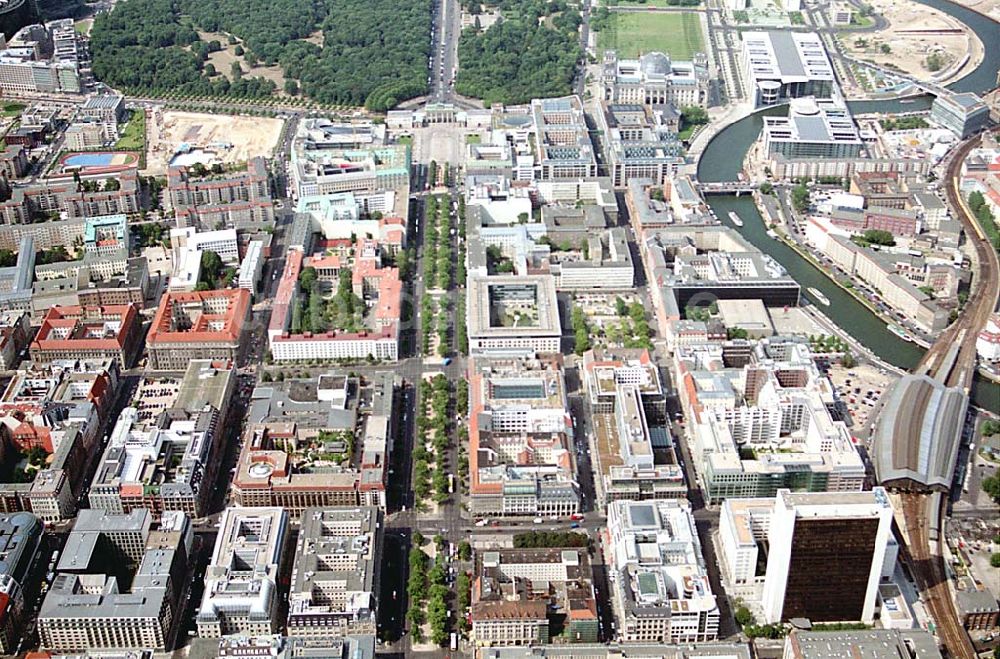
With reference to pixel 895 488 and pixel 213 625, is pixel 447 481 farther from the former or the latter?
pixel 895 488

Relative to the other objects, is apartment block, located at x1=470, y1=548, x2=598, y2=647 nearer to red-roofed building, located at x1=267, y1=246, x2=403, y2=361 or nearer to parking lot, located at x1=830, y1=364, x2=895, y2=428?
parking lot, located at x1=830, y1=364, x2=895, y2=428

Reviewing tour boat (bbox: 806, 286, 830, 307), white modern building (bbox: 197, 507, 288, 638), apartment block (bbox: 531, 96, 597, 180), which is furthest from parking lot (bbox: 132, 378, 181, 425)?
tour boat (bbox: 806, 286, 830, 307)

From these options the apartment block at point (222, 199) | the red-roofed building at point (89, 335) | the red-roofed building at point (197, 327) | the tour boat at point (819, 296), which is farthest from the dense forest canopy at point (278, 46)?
the tour boat at point (819, 296)

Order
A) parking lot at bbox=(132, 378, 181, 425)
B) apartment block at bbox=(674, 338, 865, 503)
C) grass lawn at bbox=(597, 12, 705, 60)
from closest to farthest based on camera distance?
apartment block at bbox=(674, 338, 865, 503)
parking lot at bbox=(132, 378, 181, 425)
grass lawn at bbox=(597, 12, 705, 60)

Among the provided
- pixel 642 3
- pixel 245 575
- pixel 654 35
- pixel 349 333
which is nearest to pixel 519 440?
pixel 349 333

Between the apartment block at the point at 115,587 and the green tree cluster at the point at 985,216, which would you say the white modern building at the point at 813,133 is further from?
the apartment block at the point at 115,587

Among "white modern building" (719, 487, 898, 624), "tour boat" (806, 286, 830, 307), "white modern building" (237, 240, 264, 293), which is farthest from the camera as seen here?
"tour boat" (806, 286, 830, 307)

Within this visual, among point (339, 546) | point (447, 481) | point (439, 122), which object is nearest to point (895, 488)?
point (447, 481)
